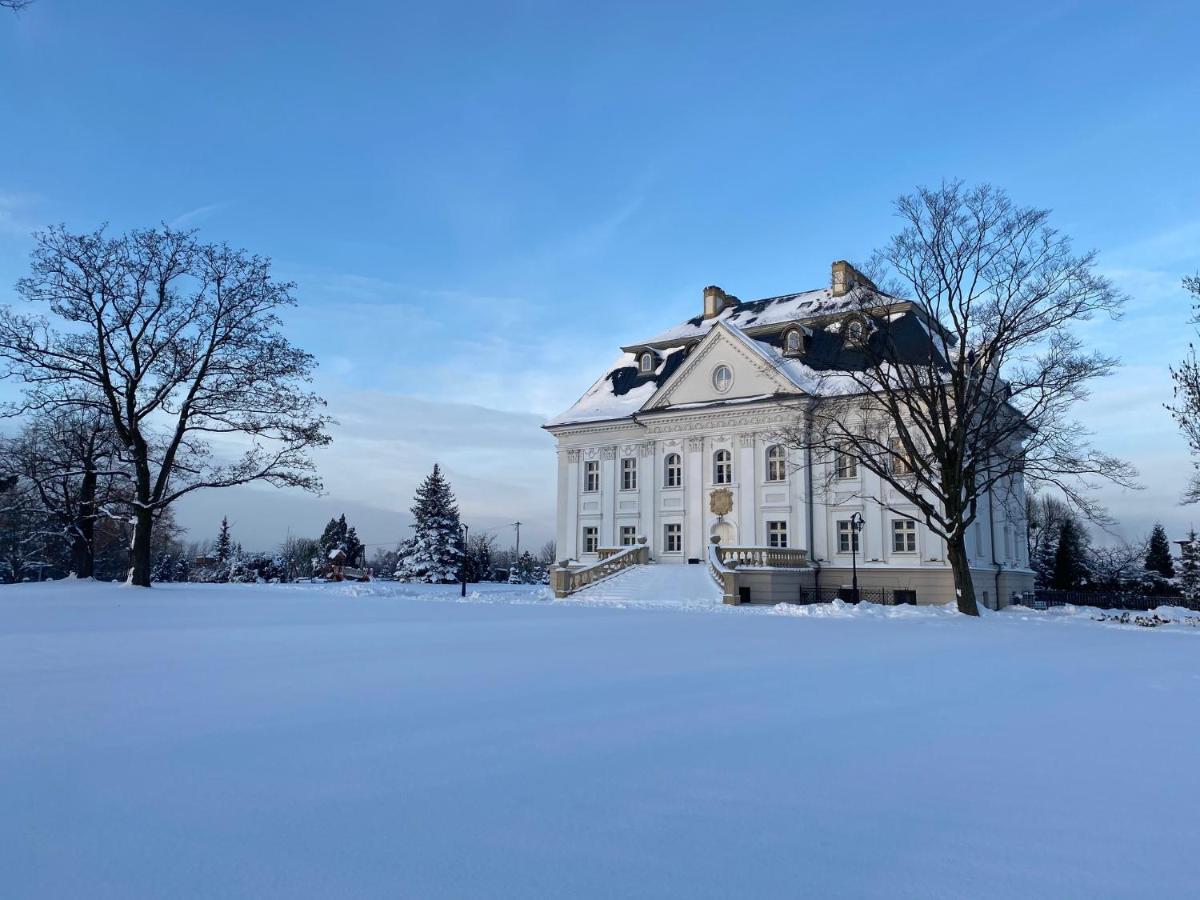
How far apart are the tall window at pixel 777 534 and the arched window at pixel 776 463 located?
219cm

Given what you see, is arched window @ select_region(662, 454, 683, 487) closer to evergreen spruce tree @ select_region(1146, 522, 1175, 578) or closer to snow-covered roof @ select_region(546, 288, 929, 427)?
snow-covered roof @ select_region(546, 288, 929, 427)

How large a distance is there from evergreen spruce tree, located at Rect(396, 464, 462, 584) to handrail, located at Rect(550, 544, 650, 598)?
24212 millimetres

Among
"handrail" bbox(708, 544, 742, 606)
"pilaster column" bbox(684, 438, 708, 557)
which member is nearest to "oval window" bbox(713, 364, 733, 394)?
"pilaster column" bbox(684, 438, 708, 557)

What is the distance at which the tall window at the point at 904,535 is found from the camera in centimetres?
3634

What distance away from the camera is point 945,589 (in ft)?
114

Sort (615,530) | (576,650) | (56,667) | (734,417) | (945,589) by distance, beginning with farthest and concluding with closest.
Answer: (615,530) → (734,417) → (945,589) → (576,650) → (56,667)

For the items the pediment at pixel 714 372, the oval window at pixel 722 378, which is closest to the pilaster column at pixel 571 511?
the pediment at pixel 714 372

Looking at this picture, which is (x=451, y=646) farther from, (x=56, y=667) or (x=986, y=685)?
(x=986, y=685)

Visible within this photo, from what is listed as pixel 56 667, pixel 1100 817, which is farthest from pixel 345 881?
pixel 56 667

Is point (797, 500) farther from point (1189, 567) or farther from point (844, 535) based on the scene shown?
point (1189, 567)

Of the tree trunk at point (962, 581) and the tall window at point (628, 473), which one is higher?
the tall window at point (628, 473)

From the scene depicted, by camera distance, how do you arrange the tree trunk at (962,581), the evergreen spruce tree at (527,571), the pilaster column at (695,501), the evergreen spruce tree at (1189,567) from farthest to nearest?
the evergreen spruce tree at (527,571), the evergreen spruce tree at (1189,567), the pilaster column at (695,501), the tree trunk at (962,581)

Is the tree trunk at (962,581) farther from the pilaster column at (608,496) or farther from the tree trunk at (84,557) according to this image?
the tree trunk at (84,557)

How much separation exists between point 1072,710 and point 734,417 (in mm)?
33390
